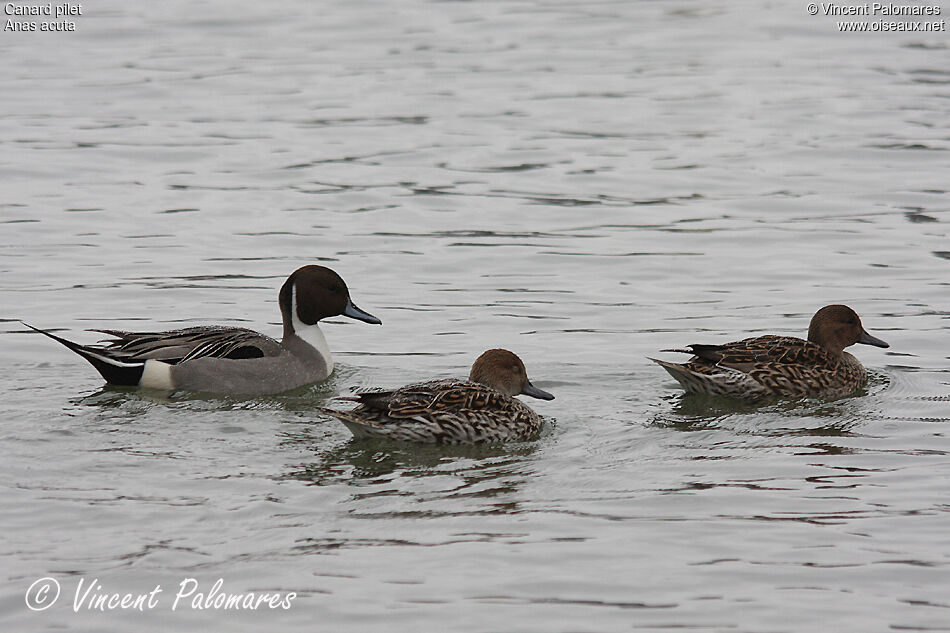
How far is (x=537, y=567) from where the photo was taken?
24.2ft

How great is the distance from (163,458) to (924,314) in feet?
22.3

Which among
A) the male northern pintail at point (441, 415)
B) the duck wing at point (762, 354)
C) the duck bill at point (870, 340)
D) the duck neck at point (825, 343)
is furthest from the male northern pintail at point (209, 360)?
the duck bill at point (870, 340)

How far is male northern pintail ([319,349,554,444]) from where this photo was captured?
30.9 ft

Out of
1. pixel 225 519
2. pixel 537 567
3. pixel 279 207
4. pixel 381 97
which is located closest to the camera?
pixel 537 567

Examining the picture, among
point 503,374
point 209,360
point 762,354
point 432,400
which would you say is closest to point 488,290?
point 209,360

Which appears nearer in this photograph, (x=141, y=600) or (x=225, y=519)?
(x=141, y=600)

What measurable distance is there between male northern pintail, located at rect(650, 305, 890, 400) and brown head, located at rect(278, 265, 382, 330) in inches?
102

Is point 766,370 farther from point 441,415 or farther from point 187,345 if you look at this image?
point 187,345

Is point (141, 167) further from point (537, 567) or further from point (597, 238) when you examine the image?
point (537, 567)

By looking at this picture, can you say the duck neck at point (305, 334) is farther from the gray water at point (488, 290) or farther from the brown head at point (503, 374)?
the brown head at point (503, 374)

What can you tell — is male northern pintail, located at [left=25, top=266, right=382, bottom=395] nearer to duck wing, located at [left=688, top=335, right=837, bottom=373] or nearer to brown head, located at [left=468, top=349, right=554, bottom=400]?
brown head, located at [left=468, top=349, right=554, bottom=400]

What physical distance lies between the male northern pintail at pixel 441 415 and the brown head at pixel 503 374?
30 cm

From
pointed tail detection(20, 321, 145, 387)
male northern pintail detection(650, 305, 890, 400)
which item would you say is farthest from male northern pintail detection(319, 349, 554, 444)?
pointed tail detection(20, 321, 145, 387)

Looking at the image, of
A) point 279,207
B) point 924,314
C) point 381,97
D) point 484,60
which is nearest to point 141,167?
point 279,207
